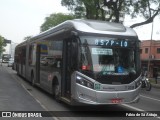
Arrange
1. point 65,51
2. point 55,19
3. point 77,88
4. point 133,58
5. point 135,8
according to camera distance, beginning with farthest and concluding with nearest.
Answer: point 55,19, point 135,8, point 65,51, point 133,58, point 77,88

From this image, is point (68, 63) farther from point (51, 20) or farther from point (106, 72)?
point (51, 20)

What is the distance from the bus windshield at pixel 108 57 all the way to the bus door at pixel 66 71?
1.10 m

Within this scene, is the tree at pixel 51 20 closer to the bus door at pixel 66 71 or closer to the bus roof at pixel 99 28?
the bus door at pixel 66 71

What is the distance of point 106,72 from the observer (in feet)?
36.6

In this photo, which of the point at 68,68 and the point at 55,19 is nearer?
the point at 68,68

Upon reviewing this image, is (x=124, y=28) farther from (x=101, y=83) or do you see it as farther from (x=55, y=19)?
(x=55, y=19)

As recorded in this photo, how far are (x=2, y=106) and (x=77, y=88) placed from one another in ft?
9.39

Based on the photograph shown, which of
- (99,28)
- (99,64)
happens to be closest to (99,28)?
(99,28)

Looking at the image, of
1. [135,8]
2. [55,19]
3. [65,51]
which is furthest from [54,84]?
[55,19]

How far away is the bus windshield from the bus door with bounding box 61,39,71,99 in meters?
1.10

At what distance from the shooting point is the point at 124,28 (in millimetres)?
12156

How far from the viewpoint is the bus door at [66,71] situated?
1202cm

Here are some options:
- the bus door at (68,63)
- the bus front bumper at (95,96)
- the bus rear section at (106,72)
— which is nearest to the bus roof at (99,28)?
the bus rear section at (106,72)

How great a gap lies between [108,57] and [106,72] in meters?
0.51
